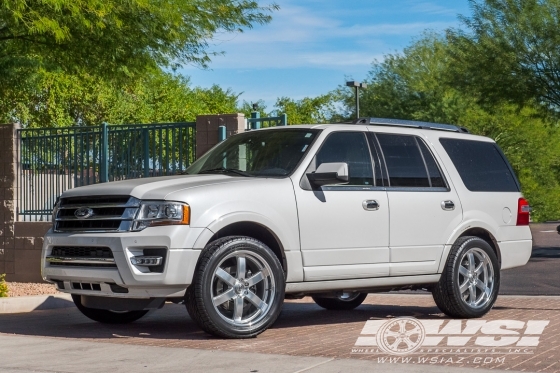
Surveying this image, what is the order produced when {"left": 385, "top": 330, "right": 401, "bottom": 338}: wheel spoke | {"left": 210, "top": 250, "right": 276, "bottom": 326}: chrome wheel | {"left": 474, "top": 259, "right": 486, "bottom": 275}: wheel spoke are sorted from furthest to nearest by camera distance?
{"left": 474, "top": 259, "right": 486, "bottom": 275}: wheel spoke, {"left": 385, "top": 330, "right": 401, "bottom": 338}: wheel spoke, {"left": 210, "top": 250, "right": 276, "bottom": 326}: chrome wheel

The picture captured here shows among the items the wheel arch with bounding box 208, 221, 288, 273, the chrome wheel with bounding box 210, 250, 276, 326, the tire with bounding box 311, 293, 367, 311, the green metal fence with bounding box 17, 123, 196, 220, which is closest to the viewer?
the chrome wheel with bounding box 210, 250, 276, 326

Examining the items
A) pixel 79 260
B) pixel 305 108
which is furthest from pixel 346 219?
pixel 305 108

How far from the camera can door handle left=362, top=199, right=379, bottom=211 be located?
9555 mm

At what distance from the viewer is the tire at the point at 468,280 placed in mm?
10250

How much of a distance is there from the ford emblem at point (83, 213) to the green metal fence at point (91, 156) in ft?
19.3

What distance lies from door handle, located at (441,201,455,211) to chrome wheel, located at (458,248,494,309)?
0.50 m

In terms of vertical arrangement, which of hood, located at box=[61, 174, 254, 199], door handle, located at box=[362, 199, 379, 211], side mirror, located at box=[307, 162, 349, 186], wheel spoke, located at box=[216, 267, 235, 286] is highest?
side mirror, located at box=[307, 162, 349, 186]

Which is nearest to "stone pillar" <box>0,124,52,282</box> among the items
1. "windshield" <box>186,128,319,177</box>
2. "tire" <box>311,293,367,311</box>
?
"tire" <box>311,293,367,311</box>

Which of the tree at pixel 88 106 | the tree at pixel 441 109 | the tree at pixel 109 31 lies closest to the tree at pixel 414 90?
the tree at pixel 441 109

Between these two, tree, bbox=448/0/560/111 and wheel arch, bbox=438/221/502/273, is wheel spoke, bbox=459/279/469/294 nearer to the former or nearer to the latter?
wheel arch, bbox=438/221/502/273

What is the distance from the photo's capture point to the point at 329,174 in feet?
29.6

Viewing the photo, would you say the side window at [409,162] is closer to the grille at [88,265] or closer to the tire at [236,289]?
the tire at [236,289]

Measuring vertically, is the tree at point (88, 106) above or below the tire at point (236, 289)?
above

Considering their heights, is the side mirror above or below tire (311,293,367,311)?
above
